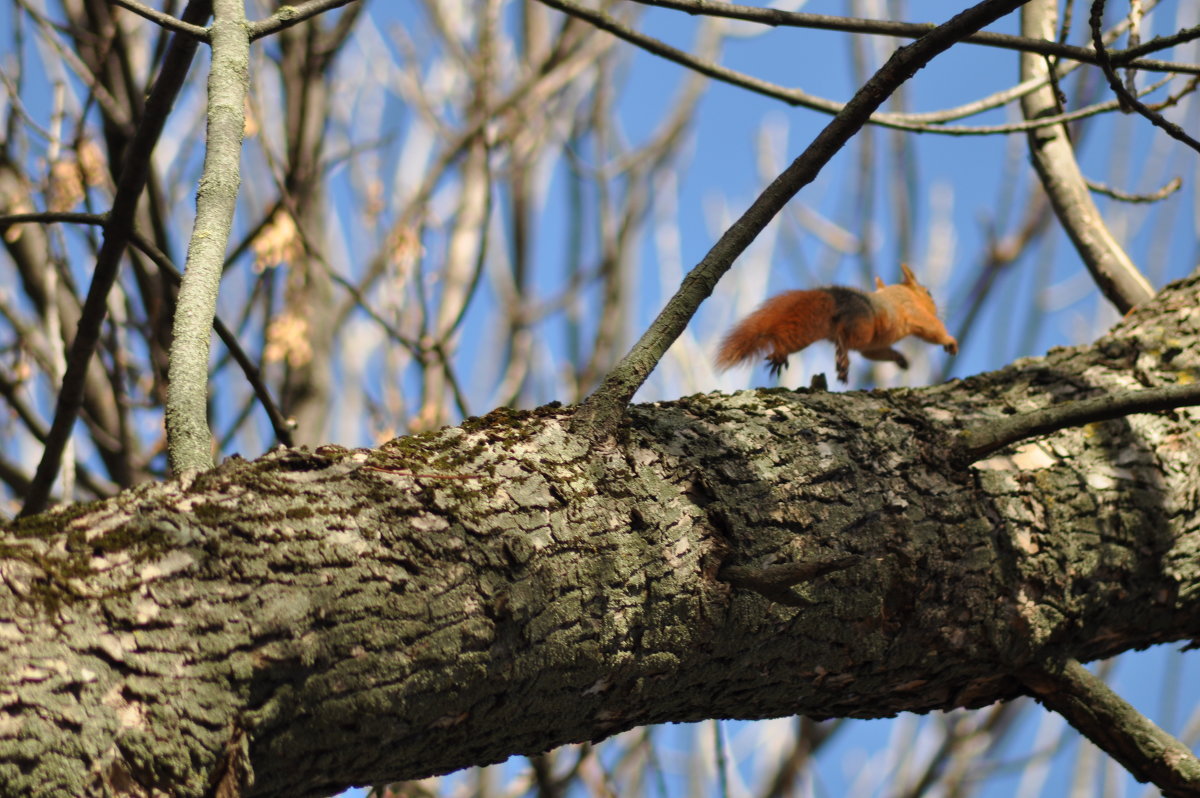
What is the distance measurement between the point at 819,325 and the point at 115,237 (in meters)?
2.13

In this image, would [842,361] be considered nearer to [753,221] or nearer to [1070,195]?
[1070,195]

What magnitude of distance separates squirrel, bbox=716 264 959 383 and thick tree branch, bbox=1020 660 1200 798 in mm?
1502

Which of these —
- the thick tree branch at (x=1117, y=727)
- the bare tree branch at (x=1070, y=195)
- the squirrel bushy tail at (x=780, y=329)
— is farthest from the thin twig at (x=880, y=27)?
the squirrel bushy tail at (x=780, y=329)

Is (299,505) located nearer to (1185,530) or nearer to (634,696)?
(634,696)

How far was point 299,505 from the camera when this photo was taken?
4.50ft

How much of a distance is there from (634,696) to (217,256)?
0.89 m

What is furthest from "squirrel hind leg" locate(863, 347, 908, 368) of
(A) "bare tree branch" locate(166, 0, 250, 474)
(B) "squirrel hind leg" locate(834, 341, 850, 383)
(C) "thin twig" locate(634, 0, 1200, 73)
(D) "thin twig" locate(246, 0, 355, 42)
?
(A) "bare tree branch" locate(166, 0, 250, 474)

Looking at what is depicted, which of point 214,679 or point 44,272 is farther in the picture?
point 44,272

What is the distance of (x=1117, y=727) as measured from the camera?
186 centimetres

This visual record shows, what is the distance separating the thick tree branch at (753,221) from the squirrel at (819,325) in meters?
1.55

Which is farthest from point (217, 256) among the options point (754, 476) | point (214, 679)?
point (754, 476)

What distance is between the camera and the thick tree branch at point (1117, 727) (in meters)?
1.79

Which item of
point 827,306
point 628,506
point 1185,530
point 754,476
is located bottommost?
point 628,506

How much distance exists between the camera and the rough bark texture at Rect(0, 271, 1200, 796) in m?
1.19
